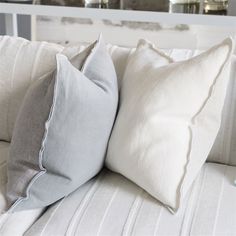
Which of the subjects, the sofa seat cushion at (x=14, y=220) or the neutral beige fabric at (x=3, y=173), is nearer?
the sofa seat cushion at (x=14, y=220)

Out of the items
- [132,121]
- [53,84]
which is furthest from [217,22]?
[53,84]

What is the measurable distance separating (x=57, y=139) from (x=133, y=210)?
0.27m

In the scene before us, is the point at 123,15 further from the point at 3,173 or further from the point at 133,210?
the point at 133,210

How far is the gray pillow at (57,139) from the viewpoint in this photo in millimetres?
1325

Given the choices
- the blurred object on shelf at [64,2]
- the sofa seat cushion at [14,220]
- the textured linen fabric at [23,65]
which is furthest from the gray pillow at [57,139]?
the blurred object on shelf at [64,2]

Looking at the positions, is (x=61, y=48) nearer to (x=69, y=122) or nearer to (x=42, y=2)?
(x=69, y=122)

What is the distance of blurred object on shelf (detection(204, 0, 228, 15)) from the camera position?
207 cm

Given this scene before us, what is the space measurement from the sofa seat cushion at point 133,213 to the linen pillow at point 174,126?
4 centimetres

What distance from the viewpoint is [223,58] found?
4.48 ft

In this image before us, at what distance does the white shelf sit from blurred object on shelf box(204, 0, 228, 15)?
0.53 ft

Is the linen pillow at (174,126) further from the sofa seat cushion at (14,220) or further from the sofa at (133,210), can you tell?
the sofa seat cushion at (14,220)

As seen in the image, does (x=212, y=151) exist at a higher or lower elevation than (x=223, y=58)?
lower

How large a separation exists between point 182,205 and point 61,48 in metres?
0.72

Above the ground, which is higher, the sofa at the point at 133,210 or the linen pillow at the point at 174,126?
the linen pillow at the point at 174,126
